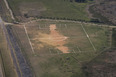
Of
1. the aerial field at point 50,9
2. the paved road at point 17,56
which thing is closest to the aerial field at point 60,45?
the paved road at point 17,56

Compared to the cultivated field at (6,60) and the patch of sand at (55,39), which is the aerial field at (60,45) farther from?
the cultivated field at (6,60)

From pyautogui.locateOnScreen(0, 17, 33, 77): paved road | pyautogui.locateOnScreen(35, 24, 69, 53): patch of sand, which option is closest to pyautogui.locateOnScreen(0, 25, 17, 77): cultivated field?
pyautogui.locateOnScreen(0, 17, 33, 77): paved road

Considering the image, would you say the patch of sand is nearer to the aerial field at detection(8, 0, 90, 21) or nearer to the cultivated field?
the cultivated field

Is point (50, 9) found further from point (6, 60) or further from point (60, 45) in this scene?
point (6, 60)

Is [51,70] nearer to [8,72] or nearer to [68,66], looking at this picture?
[68,66]

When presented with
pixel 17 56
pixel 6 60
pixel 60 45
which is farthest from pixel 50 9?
pixel 6 60

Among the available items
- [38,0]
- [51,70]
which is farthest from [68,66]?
[38,0]
